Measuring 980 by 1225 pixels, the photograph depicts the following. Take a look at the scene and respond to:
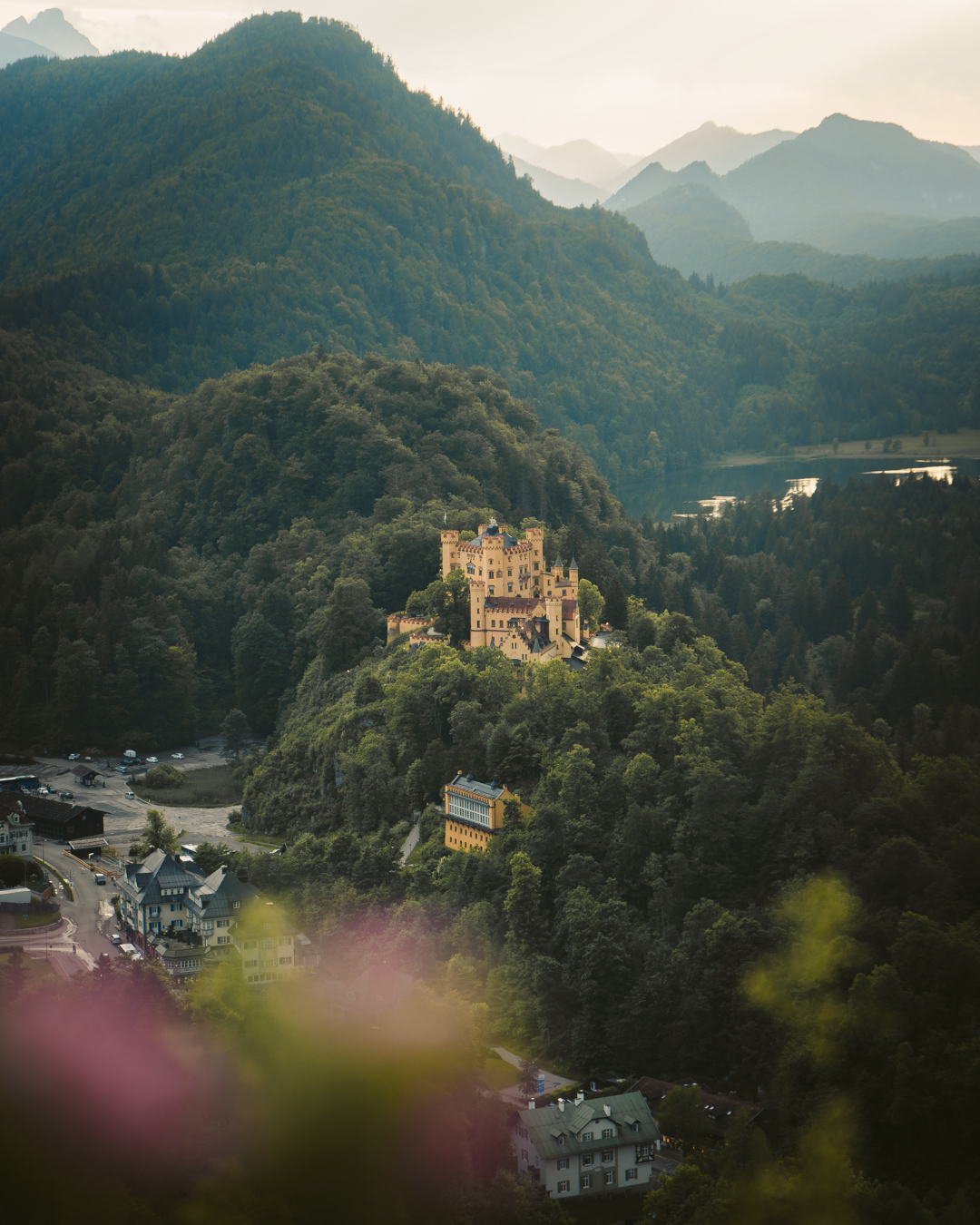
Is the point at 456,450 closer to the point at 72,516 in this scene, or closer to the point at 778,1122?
the point at 72,516

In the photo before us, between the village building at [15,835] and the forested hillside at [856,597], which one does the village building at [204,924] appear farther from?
the forested hillside at [856,597]

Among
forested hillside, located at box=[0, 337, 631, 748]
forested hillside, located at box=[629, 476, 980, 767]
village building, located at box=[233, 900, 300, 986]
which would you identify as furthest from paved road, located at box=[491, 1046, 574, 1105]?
forested hillside, located at box=[0, 337, 631, 748]

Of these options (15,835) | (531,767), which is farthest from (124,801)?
(531,767)

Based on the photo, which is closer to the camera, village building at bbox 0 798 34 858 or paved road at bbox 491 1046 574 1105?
paved road at bbox 491 1046 574 1105

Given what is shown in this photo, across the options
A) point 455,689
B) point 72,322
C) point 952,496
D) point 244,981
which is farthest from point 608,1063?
point 72,322

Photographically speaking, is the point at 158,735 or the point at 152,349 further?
the point at 152,349

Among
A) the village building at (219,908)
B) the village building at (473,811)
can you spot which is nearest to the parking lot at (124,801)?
the village building at (219,908)

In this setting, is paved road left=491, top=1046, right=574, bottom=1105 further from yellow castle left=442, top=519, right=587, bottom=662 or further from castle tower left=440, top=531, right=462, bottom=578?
castle tower left=440, top=531, right=462, bottom=578
